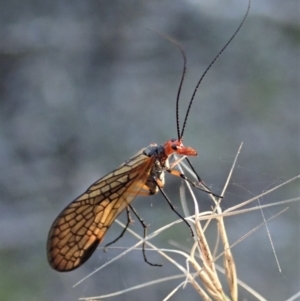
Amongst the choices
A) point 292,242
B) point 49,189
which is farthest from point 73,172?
point 292,242

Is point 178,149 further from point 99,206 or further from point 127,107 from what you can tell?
point 127,107

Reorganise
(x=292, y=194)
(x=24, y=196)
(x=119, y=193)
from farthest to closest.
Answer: (x=24, y=196), (x=292, y=194), (x=119, y=193)

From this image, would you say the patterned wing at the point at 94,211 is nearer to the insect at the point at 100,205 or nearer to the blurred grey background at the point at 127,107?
the insect at the point at 100,205

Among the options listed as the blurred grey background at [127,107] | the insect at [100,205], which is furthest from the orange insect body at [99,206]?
the blurred grey background at [127,107]

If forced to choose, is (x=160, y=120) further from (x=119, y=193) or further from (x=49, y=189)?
(x=119, y=193)

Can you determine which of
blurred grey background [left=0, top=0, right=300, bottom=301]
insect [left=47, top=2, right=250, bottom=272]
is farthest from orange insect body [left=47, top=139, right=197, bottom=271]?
blurred grey background [left=0, top=0, right=300, bottom=301]

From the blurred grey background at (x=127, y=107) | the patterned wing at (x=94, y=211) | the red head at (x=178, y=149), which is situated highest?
the blurred grey background at (x=127, y=107)
